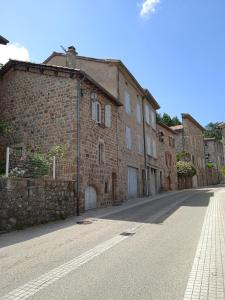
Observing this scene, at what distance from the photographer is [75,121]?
12820mm

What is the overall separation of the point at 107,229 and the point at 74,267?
141 inches

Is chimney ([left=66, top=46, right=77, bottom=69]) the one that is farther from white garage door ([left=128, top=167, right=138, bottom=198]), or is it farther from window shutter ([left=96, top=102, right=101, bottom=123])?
white garage door ([left=128, top=167, right=138, bottom=198])

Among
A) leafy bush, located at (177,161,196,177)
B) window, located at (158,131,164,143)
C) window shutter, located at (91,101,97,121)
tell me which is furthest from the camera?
leafy bush, located at (177,161,196,177)

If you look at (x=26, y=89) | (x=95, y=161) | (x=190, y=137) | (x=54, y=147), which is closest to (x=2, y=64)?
(x=26, y=89)

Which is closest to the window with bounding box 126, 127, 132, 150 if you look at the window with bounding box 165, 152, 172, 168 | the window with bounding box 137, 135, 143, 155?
the window with bounding box 137, 135, 143, 155

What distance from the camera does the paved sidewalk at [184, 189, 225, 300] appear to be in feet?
11.7

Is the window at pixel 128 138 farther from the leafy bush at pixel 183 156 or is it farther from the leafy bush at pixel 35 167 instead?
the leafy bush at pixel 183 156

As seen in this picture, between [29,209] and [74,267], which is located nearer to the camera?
[74,267]

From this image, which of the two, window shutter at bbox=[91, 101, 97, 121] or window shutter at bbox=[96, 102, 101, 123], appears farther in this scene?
window shutter at bbox=[96, 102, 101, 123]

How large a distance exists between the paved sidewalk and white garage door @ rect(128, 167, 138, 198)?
36.6 feet

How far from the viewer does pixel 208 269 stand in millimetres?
4461

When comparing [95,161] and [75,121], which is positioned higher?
[75,121]

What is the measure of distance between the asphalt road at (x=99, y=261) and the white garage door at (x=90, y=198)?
4428mm

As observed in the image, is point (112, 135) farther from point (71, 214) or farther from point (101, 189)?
point (71, 214)
